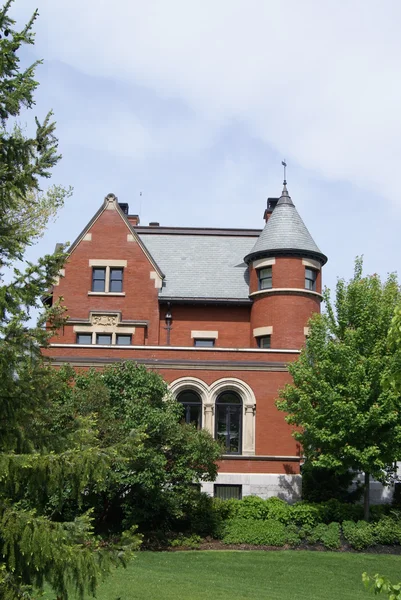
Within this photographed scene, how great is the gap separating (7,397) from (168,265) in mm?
27580

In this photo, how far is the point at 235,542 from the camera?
24828 millimetres

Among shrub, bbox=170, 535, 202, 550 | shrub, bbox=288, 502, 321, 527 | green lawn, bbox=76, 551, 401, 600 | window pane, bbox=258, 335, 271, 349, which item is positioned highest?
window pane, bbox=258, 335, 271, 349

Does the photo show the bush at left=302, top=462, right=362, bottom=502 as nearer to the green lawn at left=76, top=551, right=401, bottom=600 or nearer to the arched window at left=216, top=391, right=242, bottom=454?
the arched window at left=216, top=391, right=242, bottom=454

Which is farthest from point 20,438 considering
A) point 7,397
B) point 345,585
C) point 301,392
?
point 301,392

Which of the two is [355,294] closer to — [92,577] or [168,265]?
[168,265]

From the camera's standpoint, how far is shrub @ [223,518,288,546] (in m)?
24.9

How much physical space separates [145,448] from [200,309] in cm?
1316

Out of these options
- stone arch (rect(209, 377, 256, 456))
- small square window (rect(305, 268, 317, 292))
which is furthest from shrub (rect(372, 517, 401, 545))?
small square window (rect(305, 268, 317, 292))

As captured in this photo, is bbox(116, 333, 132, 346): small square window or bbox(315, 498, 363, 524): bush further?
bbox(116, 333, 132, 346): small square window

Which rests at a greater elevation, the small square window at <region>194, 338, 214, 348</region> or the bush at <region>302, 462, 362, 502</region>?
the small square window at <region>194, 338, 214, 348</region>

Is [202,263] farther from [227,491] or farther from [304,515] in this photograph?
[304,515]

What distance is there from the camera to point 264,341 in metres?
34.7

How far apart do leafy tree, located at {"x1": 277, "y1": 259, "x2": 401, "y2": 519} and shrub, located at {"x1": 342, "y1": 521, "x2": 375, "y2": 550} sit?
3.77 ft

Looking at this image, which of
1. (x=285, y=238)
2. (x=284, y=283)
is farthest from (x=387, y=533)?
(x=285, y=238)
